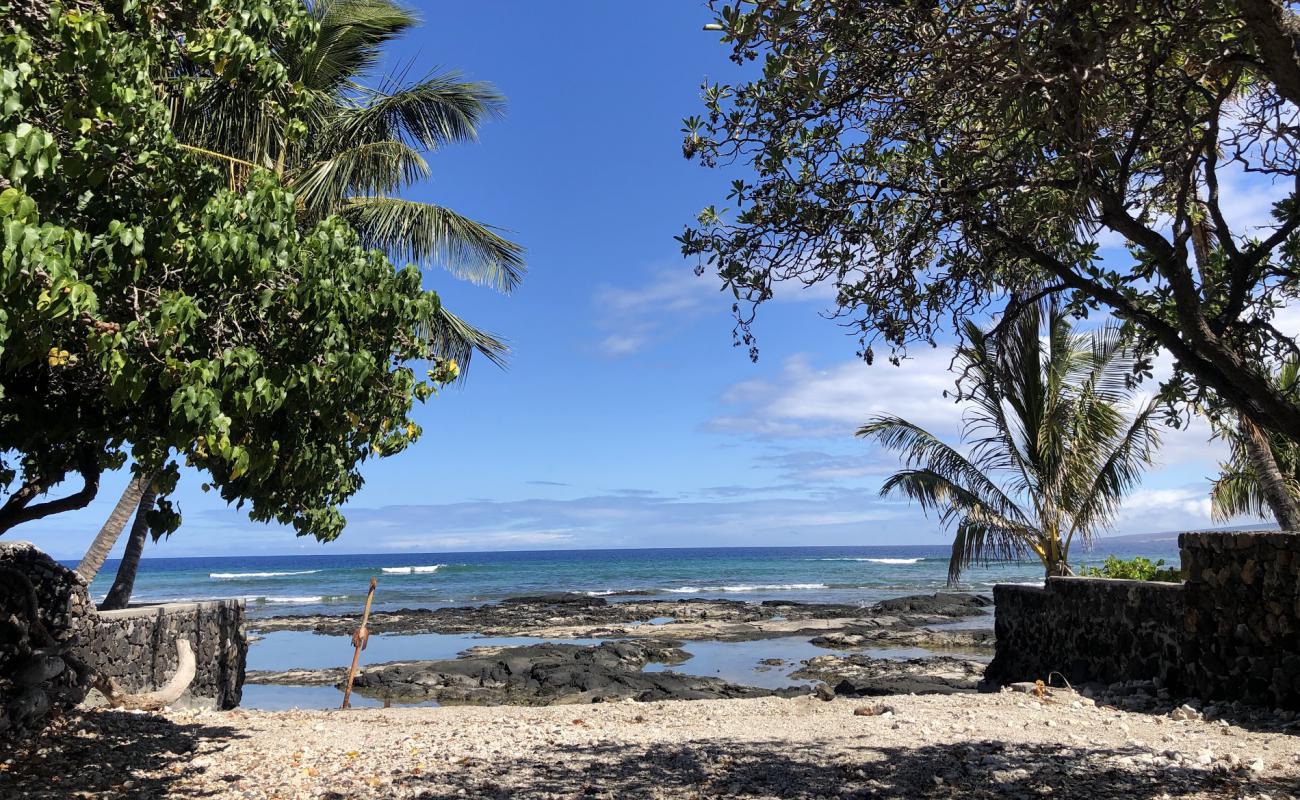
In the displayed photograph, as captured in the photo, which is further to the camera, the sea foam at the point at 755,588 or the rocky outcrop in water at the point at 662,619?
the sea foam at the point at 755,588

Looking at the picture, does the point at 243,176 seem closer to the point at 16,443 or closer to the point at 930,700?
the point at 16,443

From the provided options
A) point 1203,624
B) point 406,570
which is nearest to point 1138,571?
point 1203,624

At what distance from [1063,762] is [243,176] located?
11078 mm

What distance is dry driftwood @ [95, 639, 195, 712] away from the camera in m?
7.86

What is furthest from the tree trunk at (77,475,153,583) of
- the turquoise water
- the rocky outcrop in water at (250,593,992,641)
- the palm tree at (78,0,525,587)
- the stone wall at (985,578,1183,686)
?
the turquoise water

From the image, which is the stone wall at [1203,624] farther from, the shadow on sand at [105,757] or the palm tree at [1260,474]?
the shadow on sand at [105,757]

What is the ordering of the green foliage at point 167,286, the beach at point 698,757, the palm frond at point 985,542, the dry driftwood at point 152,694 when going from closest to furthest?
the green foliage at point 167,286, the beach at point 698,757, the dry driftwood at point 152,694, the palm frond at point 985,542

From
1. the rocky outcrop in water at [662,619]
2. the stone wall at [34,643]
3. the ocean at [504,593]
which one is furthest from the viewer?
the rocky outcrop in water at [662,619]

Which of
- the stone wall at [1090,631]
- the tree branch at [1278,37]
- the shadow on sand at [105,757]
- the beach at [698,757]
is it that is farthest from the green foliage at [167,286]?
the stone wall at [1090,631]

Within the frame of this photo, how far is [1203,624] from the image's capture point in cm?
776

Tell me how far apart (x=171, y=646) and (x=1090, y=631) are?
10.1 meters

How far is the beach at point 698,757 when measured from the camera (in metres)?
5.39

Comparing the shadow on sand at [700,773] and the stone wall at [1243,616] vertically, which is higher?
the stone wall at [1243,616]

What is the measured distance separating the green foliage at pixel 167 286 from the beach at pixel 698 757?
2060mm
